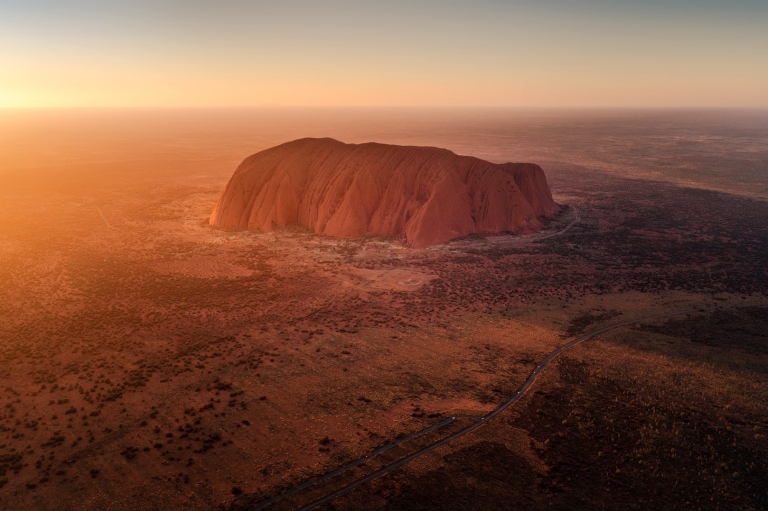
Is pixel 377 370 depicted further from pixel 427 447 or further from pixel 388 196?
pixel 388 196

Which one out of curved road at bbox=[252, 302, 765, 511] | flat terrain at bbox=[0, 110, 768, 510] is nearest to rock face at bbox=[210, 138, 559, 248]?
flat terrain at bbox=[0, 110, 768, 510]

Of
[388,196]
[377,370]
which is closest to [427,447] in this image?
[377,370]

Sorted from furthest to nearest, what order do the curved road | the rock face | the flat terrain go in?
the rock face, the flat terrain, the curved road

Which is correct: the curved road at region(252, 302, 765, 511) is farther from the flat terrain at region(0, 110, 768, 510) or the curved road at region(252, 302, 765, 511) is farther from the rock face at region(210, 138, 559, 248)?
the rock face at region(210, 138, 559, 248)

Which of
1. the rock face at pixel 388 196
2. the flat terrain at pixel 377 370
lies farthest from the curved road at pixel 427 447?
the rock face at pixel 388 196

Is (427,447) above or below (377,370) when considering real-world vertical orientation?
below
